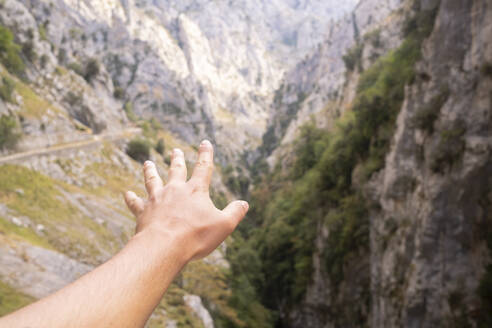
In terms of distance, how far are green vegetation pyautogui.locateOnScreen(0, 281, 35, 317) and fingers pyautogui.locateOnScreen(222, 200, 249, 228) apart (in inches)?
383

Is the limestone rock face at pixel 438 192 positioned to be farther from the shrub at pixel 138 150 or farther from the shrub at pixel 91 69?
the shrub at pixel 91 69

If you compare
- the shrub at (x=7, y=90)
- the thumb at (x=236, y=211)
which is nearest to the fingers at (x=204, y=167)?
the thumb at (x=236, y=211)

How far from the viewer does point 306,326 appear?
89.6 feet

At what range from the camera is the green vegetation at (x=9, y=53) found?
31.9 metres

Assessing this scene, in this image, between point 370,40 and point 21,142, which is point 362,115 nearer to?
point 21,142

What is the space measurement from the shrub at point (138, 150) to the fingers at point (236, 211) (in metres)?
36.1

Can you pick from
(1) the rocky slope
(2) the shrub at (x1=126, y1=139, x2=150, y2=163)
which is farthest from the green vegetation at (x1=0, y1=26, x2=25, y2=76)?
(1) the rocky slope

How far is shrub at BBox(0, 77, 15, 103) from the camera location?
82.3 feet

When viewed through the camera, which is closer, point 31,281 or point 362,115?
point 31,281

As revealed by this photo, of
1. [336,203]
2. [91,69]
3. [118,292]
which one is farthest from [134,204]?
[91,69]

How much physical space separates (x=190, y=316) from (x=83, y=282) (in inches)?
529

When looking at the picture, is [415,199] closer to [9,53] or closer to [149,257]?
[149,257]

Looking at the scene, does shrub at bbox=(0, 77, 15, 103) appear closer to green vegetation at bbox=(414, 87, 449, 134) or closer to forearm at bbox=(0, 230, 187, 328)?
forearm at bbox=(0, 230, 187, 328)

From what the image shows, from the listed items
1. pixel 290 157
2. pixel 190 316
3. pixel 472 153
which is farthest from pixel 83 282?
pixel 290 157
